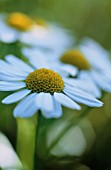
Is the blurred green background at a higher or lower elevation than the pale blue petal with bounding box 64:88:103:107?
higher

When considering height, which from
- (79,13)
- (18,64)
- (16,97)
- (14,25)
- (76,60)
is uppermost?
(79,13)

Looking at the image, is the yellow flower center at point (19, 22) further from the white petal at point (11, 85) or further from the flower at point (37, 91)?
the white petal at point (11, 85)

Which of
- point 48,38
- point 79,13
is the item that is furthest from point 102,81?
point 79,13

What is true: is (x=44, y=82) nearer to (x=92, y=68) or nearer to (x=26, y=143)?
(x=26, y=143)

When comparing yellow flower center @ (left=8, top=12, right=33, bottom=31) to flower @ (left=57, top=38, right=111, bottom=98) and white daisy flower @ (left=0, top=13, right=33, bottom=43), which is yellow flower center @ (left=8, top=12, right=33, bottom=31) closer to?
white daisy flower @ (left=0, top=13, right=33, bottom=43)

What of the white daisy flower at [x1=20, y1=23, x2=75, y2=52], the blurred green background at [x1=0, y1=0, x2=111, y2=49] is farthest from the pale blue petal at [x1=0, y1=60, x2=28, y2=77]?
the blurred green background at [x1=0, y1=0, x2=111, y2=49]

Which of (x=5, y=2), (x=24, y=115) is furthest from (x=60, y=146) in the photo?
(x=5, y=2)

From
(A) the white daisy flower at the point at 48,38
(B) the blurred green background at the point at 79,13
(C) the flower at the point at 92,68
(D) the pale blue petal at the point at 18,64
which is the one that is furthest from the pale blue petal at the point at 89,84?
(B) the blurred green background at the point at 79,13
